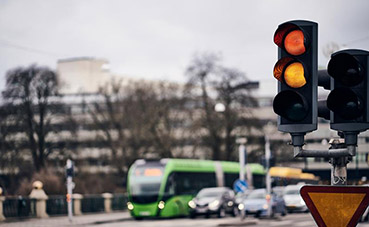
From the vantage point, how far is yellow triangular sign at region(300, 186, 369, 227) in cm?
633

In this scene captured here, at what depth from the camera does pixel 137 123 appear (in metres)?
75.1

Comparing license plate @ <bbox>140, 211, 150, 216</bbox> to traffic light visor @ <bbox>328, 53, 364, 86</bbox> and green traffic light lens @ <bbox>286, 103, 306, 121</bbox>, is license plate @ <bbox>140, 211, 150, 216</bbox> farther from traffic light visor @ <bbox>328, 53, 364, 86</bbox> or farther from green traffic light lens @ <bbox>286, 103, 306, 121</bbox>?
traffic light visor @ <bbox>328, 53, 364, 86</bbox>

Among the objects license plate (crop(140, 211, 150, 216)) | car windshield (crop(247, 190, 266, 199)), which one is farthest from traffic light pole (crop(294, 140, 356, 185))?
license plate (crop(140, 211, 150, 216))

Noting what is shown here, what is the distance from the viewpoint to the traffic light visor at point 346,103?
6074 mm

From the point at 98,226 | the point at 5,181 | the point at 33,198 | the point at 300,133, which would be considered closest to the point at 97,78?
the point at 5,181

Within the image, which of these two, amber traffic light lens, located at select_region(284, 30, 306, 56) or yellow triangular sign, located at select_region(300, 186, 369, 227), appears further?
yellow triangular sign, located at select_region(300, 186, 369, 227)

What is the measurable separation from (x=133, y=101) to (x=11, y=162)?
16.0 meters

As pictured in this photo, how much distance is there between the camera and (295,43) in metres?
6.09

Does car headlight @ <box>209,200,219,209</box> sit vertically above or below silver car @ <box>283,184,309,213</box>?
above

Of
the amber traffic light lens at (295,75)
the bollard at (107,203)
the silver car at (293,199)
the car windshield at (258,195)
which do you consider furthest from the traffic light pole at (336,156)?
A: the bollard at (107,203)

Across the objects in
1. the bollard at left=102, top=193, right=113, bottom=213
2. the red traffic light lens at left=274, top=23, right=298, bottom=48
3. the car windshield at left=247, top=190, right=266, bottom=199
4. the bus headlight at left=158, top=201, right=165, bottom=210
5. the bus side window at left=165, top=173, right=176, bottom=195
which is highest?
the red traffic light lens at left=274, top=23, right=298, bottom=48

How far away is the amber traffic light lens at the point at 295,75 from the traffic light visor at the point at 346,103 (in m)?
0.24

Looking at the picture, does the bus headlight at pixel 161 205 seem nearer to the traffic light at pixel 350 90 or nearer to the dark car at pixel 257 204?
the dark car at pixel 257 204

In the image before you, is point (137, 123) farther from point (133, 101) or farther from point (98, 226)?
point (98, 226)
